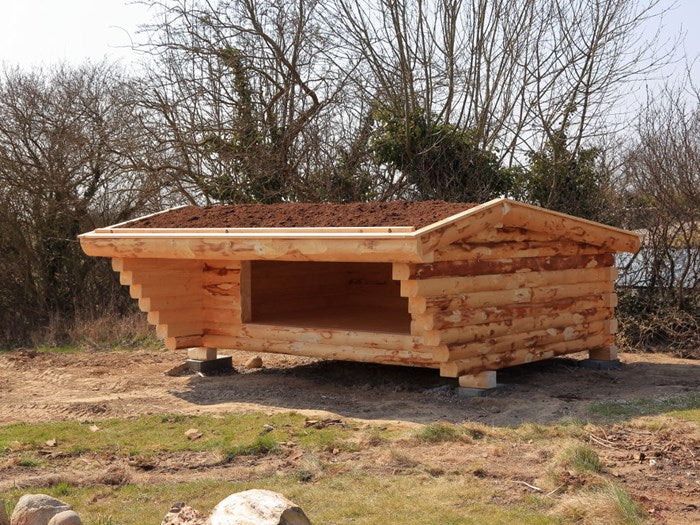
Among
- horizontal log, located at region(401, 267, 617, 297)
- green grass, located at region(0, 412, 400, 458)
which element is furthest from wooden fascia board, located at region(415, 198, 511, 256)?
green grass, located at region(0, 412, 400, 458)

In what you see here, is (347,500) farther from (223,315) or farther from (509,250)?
(223,315)

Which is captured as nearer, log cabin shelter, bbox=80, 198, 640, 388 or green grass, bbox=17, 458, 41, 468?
green grass, bbox=17, 458, 41, 468

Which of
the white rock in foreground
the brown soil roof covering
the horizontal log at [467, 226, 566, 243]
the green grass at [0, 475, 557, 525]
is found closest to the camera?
the white rock in foreground

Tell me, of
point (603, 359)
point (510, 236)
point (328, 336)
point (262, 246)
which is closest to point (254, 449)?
point (262, 246)

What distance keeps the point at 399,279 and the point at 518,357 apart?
1.67 metres

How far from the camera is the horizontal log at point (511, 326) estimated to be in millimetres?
7879

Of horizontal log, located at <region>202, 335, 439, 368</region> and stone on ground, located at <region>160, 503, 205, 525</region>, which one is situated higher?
horizontal log, located at <region>202, 335, 439, 368</region>

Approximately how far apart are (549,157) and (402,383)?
6.01 m

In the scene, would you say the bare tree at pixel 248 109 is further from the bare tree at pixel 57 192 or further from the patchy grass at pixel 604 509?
the patchy grass at pixel 604 509

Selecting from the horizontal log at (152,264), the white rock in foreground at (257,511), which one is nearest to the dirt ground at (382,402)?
the horizontal log at (152,264)

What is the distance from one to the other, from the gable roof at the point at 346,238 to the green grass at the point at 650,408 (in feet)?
6.02

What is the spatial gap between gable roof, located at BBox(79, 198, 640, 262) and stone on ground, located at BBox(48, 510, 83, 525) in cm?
370

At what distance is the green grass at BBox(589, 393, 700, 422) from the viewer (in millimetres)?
7109

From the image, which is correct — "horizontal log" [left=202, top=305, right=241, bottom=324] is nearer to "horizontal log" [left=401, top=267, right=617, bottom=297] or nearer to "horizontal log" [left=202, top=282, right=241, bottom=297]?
"horizontal log" [left=202, top=282, right=241, bottom=297]
